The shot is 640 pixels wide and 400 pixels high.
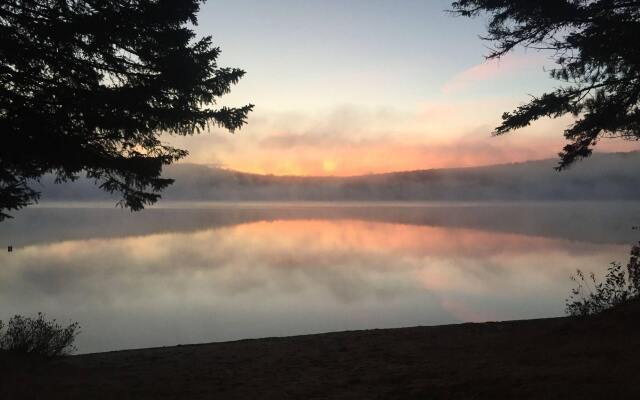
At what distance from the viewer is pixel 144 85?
32.9 feet

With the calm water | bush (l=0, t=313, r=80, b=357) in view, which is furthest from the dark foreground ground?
the calm water

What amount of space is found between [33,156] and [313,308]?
14.4 m

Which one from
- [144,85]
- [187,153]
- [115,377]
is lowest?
[115,377]

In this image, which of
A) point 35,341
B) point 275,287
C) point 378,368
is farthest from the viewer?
point 275,287

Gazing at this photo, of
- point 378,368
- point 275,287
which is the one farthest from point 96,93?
point 275,287

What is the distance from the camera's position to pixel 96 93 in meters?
9.14

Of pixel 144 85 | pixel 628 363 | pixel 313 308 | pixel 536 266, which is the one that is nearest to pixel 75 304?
pixel 313 308

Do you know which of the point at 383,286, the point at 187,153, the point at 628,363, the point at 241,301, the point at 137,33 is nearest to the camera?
the point at 628,363

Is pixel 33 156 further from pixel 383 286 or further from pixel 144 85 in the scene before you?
pixel 383 286

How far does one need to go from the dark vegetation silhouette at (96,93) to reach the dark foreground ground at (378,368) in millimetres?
3672

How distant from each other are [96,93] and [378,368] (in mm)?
7692

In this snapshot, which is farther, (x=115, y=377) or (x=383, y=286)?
(x=383, y=286)

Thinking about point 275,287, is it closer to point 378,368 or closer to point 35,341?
point 35,341

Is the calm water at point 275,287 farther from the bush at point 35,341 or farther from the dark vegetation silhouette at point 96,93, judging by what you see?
the dark vegetation silhouette at point 96,93
